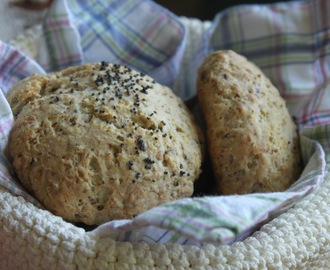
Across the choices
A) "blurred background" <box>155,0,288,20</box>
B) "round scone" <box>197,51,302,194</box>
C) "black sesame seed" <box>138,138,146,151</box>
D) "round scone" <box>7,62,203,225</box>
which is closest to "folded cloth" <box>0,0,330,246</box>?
"round scone" <box>197,51,302,194</box>

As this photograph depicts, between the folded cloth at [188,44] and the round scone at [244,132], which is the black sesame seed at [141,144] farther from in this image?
the folded cloth at [188,44]

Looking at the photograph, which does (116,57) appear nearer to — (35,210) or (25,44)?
(25,44)

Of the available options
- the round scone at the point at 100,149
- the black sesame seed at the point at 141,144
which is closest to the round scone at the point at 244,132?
the round scone at the point at 100,149

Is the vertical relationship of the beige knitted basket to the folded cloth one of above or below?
below

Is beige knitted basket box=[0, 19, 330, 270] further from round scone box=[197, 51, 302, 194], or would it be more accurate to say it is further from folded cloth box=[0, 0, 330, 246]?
folded cloth box=[0, 0, 330, 246]

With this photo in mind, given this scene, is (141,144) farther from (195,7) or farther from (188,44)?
(195,7)

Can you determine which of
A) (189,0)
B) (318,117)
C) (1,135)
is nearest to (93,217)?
(1,135)

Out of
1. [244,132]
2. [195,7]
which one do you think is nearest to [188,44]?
[244,132]
